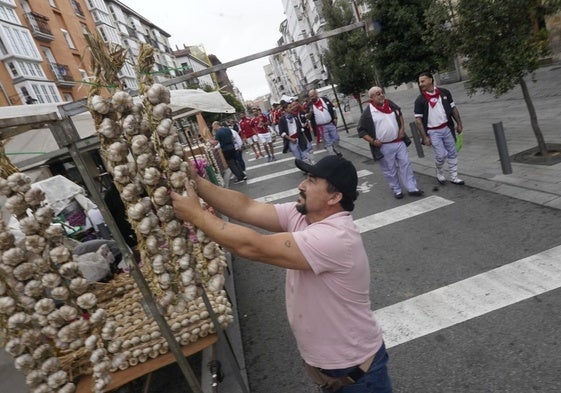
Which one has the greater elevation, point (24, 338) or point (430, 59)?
point (430, 59)

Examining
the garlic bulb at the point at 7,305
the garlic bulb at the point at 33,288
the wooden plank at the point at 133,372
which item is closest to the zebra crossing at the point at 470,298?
the wooden plank at the point at 133,372

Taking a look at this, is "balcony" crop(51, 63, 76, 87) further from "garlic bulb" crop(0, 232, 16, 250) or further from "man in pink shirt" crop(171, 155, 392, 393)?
"man in pink shirt" crop(171, 155, 392, 393)

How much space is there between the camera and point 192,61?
86562 millimetres

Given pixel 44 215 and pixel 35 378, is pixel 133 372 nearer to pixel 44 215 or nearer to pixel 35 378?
pixel 35 378

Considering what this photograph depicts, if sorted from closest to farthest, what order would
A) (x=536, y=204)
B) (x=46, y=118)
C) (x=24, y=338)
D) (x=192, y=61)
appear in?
(x=46, y=118) → (x=24, y=338) → (x=536, y=204) → (x=192, y=61)

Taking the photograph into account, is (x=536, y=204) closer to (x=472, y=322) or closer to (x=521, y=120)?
(x=472, y=322)

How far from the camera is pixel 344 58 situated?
1819 centimetres

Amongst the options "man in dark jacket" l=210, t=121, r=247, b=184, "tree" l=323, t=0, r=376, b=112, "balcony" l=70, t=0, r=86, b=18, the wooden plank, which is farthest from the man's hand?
"balcony" l=70, t=0, r=86, b=18

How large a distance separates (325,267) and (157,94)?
1.26 meters

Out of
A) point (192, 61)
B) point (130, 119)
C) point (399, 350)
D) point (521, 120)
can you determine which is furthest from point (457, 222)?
point (192, 61)

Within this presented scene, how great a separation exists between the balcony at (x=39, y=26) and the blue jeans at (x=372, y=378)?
37641mm

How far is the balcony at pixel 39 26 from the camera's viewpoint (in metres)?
30.6

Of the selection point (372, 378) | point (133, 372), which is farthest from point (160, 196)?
point (133, 372)

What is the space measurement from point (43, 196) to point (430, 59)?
11226 mm
